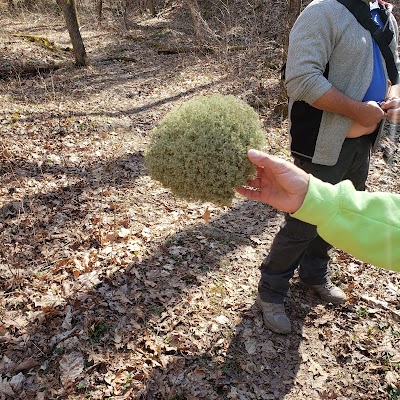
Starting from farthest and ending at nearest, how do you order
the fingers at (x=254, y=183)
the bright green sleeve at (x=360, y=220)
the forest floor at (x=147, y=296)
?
the forest floor at (x=147, y=296) → the fingers at (x=254, y=183) → the bright green sleeve at (x=360, y=220)

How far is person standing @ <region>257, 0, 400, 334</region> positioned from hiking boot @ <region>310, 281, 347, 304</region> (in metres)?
0.78

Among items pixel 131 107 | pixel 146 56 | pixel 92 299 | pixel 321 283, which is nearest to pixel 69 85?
pixel 131 107

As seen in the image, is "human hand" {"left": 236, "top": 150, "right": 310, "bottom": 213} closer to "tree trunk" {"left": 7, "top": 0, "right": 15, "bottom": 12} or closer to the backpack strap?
the backpack strap

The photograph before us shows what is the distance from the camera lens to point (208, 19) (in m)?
17.3

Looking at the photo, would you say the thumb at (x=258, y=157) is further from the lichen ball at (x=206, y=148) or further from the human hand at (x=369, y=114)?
the human hand at (x=369, y=114)

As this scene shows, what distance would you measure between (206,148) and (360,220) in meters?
0.91

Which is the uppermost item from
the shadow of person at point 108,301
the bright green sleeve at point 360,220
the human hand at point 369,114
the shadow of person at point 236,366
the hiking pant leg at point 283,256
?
the human hand at point 369,114

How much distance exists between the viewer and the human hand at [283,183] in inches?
64.6

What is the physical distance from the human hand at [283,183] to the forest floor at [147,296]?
1.02 metres

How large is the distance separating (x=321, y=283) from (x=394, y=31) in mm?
2222

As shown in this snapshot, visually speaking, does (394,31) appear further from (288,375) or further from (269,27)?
(269,27)

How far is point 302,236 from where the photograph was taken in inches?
103

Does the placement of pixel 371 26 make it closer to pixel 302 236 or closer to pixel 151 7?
pixel 302 236

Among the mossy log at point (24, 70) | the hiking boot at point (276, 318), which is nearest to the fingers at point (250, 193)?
the hiking boot at point (276, 318)
